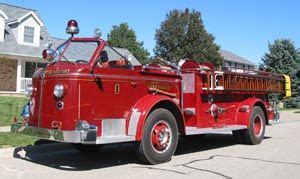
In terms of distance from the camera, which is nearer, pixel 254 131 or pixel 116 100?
pixel 116 100

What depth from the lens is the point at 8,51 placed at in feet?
97.1

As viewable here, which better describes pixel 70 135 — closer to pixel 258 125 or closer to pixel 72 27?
pixel 72 27

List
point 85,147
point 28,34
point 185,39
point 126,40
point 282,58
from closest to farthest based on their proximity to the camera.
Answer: point 85,147, point 28,34, point 282,58, point 185,39, point 126,40

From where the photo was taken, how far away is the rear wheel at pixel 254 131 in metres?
11.6

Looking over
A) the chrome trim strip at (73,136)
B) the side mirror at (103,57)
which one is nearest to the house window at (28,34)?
the chrome trim strip at (73,136)

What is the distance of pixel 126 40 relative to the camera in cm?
5453

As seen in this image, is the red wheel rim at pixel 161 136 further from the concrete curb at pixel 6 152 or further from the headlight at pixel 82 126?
the concrete curb at pixel 6 152

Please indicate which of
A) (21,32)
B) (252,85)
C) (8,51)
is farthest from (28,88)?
(21,32)

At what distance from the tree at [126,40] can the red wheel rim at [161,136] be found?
44.6 metres

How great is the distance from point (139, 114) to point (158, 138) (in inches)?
25.7

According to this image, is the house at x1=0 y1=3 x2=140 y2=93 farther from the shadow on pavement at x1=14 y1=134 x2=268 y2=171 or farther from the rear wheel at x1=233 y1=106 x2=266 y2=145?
the shadow on pavement at x1=14 y1=134 x2=268 y2=171

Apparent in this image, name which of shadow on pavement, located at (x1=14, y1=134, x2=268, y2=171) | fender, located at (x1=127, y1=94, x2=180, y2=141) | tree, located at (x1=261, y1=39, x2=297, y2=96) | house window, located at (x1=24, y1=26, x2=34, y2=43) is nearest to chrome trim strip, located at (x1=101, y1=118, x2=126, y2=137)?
fender, located at (x1=127, y1=94, x2=180, y2=141)

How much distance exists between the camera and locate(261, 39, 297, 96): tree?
4141cm

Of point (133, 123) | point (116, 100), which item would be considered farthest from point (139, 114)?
point (116, 100)
